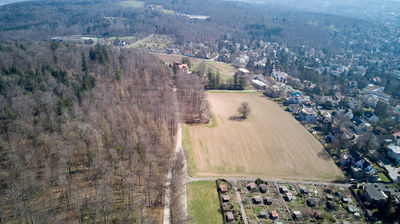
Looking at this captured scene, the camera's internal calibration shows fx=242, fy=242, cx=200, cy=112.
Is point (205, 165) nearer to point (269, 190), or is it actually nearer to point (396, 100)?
point (269, 190)

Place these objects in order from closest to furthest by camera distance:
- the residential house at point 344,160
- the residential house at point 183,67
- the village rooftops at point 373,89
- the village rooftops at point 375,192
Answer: the village rooftops at point 375,192
the residential house at point 344,160
the village rooftops at point 373,89
the residential house at point 183,67

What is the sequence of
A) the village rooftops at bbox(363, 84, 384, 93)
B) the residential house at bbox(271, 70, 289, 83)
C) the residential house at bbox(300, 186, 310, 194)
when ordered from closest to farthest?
the residential house at bbox(300, 186, 310, 194)
the village rooftops at bbox(363, 84, 384, 93)
the residential house at bbox(271, 70, 289, 83)

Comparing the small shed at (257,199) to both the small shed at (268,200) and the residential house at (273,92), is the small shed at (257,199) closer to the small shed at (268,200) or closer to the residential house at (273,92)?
the small shed at (268,200)

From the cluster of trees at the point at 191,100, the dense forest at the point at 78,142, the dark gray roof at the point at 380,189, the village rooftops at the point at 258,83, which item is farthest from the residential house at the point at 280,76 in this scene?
Answer: the dark gray roof at the point at 380,189

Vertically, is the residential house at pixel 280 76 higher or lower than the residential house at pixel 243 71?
lower

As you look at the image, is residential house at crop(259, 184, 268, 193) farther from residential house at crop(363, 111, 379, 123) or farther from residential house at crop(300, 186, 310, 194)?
residential house at crop(363, 111, 379, 123)

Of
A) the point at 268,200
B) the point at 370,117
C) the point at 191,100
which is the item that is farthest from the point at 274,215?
the point at 370,117

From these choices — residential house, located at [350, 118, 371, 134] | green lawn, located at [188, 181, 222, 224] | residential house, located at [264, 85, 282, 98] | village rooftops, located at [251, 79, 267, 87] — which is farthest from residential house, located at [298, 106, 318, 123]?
green lawn, located at [188, 181, 222, 224]

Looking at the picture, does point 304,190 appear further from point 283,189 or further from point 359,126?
point 359,126
